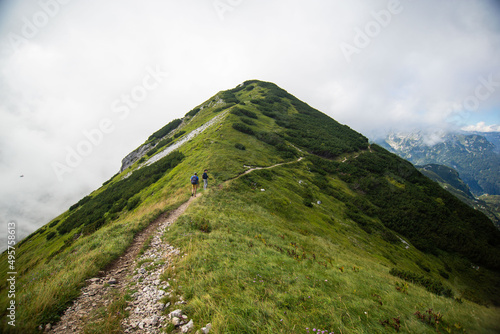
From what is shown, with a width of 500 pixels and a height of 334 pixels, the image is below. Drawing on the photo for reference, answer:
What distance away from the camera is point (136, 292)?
7668 mm

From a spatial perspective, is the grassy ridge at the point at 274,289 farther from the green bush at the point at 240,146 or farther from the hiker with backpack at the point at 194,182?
the green bush at the point at 240,146

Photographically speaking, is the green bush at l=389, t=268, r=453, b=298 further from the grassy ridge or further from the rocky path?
the rocky path

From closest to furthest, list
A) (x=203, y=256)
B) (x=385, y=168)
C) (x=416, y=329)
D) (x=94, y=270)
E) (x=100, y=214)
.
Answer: (x=416, y=329) → (x=94, y=270) → (x=203, y=256) → (x=100, y=214) → (x=385, y=168)

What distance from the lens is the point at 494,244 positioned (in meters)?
38.6

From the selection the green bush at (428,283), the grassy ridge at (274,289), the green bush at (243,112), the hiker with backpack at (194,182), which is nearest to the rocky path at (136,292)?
the grassy ridge at (274,289)

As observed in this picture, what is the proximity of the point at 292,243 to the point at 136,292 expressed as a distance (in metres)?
11.3

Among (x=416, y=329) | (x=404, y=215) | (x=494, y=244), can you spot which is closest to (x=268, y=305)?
(x=416, y=329)

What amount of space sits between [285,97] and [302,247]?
300 feet

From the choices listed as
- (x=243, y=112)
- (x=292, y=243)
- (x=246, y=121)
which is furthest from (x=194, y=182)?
(x=243, y=112)

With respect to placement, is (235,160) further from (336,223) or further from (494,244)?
(494,244)

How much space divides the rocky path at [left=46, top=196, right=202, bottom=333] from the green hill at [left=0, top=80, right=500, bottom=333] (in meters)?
0.38

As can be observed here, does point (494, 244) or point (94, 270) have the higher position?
point (94, 270)

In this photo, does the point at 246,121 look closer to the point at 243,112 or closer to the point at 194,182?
the point at 243,112

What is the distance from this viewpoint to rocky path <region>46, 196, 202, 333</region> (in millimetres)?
5793
